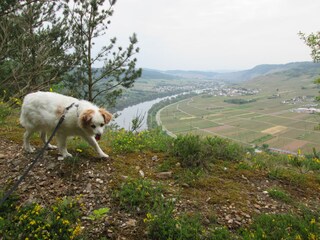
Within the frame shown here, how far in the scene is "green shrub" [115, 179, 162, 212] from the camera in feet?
12.3

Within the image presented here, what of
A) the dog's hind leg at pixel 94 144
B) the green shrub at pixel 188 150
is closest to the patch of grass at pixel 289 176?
the green shrub at pixel 188 150

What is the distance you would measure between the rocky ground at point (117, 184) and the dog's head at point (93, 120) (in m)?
0.71

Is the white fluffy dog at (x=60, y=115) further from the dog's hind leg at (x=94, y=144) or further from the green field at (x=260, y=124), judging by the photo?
the green field at (x=260, y=124)

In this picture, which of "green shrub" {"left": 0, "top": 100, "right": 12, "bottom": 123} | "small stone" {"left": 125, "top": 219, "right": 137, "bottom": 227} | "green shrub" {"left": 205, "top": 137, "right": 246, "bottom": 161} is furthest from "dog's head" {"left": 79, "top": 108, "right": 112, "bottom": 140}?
"green shrub" {"left": 0, "top": 100, "right": 12, "bottom": 123}

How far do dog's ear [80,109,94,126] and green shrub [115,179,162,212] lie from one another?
1.32 m

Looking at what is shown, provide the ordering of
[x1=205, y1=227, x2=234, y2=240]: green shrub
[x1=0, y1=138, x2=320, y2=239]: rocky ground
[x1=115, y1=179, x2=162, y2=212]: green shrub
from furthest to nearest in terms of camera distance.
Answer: [x1=115, y1=179, x2=162, y2=212]: green shrub, [x1=0, y1=138, x2=320, y2=239]: rocky ground, [x1=205, y1=227, x2=234, y2=240]: green shrub

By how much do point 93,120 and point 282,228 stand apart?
3452mm

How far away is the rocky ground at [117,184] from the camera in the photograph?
11.8ft

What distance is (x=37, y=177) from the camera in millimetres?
4285

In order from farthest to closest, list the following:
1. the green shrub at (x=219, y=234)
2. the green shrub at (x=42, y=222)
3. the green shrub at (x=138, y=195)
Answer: the green shrub at (x=138, y=195), the green shrub at (x=219, y=234), the green shrub at (x=42, y=222)

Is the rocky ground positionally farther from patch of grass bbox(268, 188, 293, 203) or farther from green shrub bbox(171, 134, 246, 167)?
green shrub bbox(171, 134, 246, 167)

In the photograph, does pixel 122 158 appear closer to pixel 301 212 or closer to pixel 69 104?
pixel 69 104

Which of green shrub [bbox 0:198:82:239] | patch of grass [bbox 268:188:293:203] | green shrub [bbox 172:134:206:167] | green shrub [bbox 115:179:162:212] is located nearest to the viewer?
green shrub [bbox 0:198:82:239]

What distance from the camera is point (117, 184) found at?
167 inches
